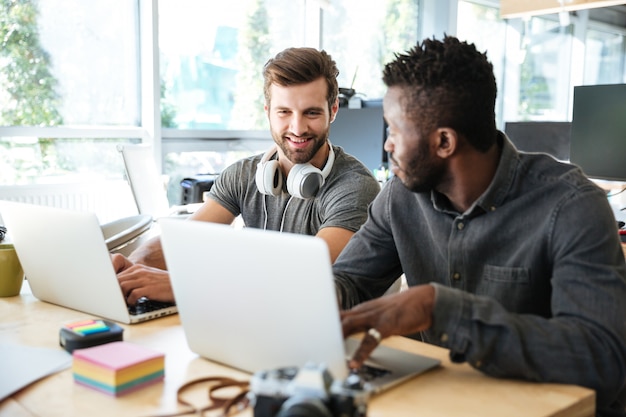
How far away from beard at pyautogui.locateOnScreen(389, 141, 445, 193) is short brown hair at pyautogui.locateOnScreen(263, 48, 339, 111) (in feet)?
2.37

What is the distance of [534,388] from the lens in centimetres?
97

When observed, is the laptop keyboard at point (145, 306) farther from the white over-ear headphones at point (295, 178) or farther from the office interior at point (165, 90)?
the office interior at point (165, 90)

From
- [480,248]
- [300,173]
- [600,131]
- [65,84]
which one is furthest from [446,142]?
[65,84]

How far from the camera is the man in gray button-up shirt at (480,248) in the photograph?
→ 3.30 ft

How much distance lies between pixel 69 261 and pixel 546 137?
3.34m

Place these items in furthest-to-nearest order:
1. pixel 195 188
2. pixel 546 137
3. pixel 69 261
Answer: pixel 546 137 < pixel 195 188 < pixel 69 261

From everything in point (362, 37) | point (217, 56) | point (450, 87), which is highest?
point (362, 37)

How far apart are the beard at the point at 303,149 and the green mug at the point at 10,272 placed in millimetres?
805

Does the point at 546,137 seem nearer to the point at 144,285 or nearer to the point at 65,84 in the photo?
the point at 65,84

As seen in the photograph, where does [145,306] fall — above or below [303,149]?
below

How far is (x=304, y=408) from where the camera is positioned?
2.04ft

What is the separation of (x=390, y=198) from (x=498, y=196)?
0.28 m

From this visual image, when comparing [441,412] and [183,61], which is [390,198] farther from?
[183,61]

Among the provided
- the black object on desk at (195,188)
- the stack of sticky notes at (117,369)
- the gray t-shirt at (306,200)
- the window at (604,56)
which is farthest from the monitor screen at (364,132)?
the window at (604,56)
